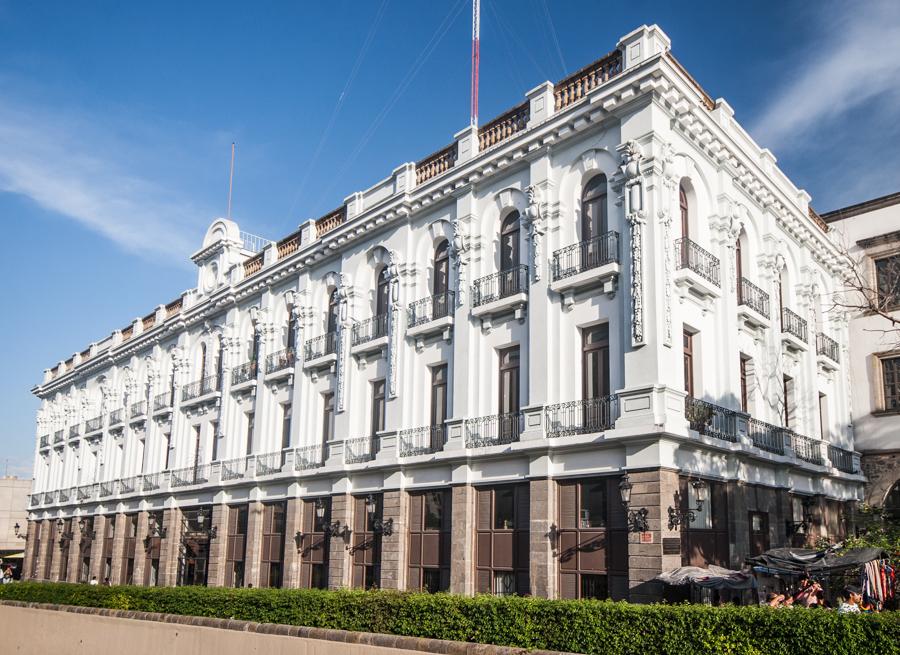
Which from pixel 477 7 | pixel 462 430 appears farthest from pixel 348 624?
pixel 477 7

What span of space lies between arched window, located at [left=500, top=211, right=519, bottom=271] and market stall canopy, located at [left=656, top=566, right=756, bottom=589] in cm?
1008

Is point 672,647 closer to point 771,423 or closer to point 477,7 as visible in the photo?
point 771,423

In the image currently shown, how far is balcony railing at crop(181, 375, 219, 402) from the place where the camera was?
3759 centimetres

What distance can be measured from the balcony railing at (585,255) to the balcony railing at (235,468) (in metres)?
16.4

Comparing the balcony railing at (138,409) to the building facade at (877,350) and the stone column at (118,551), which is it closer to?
Answer: the stone column at (118,551)

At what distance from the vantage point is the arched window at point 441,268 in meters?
27.2

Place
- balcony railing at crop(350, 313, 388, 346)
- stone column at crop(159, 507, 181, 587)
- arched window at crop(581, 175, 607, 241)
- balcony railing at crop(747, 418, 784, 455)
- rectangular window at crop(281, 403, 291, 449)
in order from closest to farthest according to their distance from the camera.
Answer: arched window at crop(581, 175, 607, 241)
balcony railing at crop(747, 418, 784, 455)
balcony railing at crop(350, 313, 388, 346)
rectangular window at crop(281, 403, 291, 449)
stone column at crop(159, 507, 181, 587)

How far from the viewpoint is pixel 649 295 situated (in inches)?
→ 795

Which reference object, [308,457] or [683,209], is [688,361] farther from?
[308,457]

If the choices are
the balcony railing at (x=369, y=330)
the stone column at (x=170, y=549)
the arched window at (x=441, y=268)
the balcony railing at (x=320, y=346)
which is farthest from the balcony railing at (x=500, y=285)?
the stone column at (x=170, y=549)

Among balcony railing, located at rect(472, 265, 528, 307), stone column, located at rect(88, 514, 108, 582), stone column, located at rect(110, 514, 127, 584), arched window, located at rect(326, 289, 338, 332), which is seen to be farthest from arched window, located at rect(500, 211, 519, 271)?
stone column, located at rect(88, 514, 108, 582)

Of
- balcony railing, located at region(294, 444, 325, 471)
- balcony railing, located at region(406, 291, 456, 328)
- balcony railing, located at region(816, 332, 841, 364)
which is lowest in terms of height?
balcony railing, located at region(294, 444, 325, 471)

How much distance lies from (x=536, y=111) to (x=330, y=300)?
11837 millimetres

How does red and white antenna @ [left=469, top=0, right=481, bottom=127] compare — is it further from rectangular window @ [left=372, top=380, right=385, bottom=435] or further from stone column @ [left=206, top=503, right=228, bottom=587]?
stone column @ [left=206, top=503, right=228, bottom=587]
